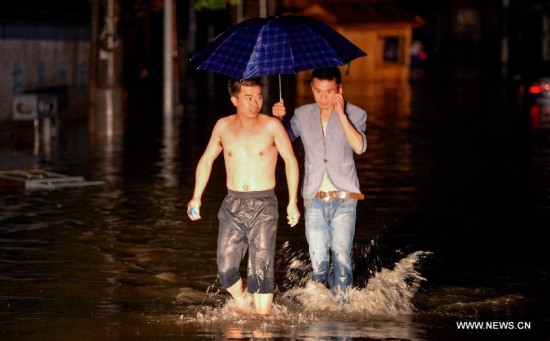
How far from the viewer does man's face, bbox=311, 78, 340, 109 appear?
9.23 meters

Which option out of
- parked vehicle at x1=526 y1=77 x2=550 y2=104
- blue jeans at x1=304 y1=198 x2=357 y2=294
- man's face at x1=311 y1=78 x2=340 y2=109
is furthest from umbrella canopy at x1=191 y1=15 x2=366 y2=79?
parked vehicle at x1=526 y1=77 x2=550 y2=104

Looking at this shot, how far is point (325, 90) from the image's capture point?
9.23 m

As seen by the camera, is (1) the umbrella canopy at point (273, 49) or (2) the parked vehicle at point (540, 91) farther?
(2) the parked vehicle at point (540, 91)

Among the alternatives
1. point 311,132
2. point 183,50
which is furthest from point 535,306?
point 183,50

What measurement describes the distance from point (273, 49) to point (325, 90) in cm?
45

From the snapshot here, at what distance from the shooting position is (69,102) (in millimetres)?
33469

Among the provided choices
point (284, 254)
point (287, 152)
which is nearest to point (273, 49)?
point (287, 152)

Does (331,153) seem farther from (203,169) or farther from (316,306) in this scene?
(316,306)

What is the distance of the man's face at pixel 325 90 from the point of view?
9227mm

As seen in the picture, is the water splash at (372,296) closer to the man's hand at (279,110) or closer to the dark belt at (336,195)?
the dark belt at (336,195)

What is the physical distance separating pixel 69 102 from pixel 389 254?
21947 millimetres

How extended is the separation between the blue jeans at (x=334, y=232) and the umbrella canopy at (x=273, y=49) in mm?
913

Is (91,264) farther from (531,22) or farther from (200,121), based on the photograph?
(531,22)

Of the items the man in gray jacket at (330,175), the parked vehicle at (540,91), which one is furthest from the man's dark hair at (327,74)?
the parked vehicle at (540,91)
